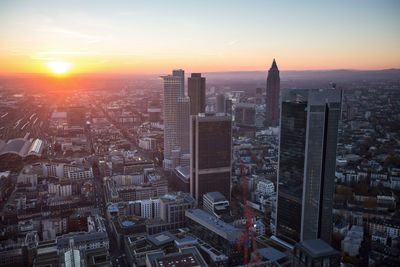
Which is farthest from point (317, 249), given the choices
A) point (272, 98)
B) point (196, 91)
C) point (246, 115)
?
point (272, 98)

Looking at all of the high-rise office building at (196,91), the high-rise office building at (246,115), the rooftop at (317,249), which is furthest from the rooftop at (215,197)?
the high-rise office building at (246,115)

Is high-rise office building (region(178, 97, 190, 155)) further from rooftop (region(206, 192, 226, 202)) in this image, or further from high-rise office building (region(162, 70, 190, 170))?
rooftop (region(206, 192, 226, 202))

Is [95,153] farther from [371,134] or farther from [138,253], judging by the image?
[371,134]

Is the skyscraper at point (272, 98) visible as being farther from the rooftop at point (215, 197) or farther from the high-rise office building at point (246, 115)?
the rooftop at point (215, 197)

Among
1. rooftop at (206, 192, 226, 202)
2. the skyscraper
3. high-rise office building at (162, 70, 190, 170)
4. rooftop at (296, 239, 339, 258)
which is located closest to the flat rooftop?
rooftop at (206, 192, 226, 202)

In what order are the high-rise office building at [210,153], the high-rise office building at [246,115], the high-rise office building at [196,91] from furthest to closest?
the high-rise office building at [246,115] < the high-rise office building at [196,91] < the high-rise office building at [210,153]

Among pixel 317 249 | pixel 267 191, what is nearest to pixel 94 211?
pixel 267 191
